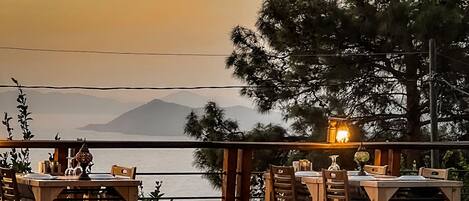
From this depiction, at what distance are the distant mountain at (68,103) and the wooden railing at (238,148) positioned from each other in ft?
17.5

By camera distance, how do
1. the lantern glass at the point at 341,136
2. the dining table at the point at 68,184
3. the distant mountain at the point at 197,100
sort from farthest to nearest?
the distant mountain at the point at 197,100 < the lantern glass at the point at 341,136 < the dining table at the point at 68,184

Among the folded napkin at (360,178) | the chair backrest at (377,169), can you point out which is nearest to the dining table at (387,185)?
the folded napkin at (360,178)

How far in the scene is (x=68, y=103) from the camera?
526 inches

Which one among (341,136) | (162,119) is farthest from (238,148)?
(162,119)

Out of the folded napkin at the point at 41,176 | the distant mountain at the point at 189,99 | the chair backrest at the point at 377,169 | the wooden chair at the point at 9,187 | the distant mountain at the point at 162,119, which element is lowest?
the wooden chair at the point at 9,187

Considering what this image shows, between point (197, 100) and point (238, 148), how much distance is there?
23.5ft

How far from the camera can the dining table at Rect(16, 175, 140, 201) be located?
5695 mm

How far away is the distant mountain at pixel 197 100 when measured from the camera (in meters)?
14.4

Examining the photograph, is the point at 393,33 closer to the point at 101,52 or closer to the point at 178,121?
the point at 178,121

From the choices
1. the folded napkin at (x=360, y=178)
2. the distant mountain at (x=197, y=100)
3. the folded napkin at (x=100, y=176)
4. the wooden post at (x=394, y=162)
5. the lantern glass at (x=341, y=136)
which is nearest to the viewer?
the folded napkin at (x=100, y=176)

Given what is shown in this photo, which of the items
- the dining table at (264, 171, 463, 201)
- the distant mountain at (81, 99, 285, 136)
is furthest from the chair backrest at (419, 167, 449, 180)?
the distant mountain at (81, 99, 285, 136)

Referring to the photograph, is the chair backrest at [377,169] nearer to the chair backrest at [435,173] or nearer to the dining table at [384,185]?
the chair backrest at [435,173]

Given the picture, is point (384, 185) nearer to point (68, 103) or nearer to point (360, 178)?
point (360, 178)

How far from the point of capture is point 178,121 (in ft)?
46.5
